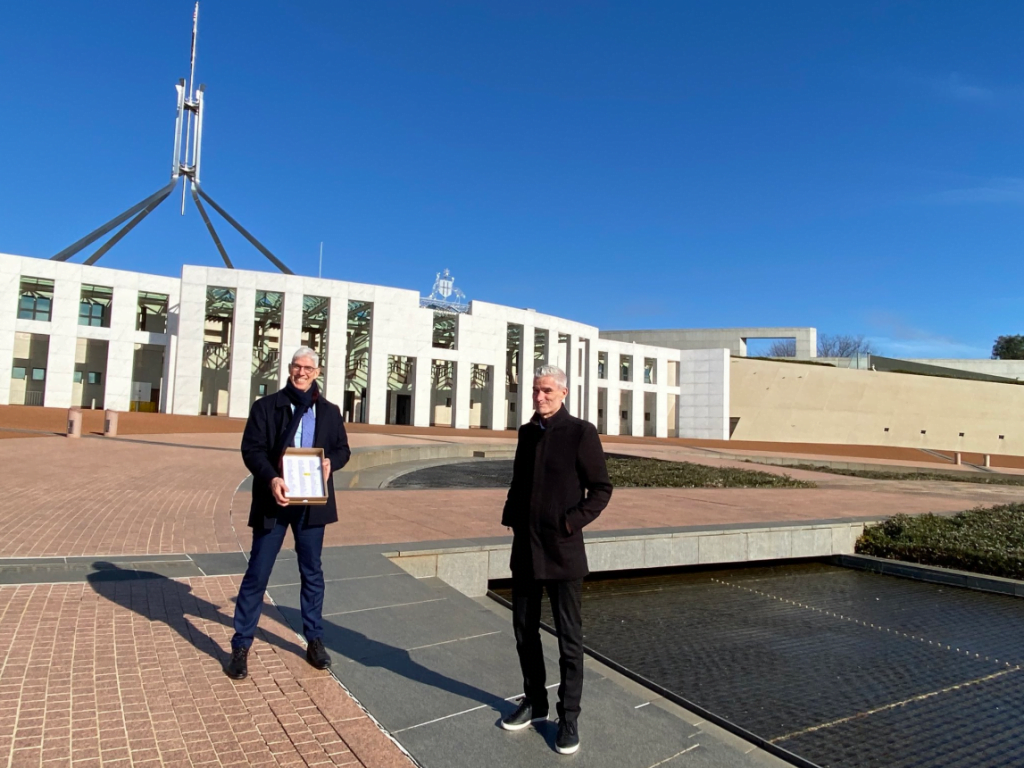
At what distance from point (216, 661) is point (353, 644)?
72cm

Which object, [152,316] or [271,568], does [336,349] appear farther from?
[271,568]

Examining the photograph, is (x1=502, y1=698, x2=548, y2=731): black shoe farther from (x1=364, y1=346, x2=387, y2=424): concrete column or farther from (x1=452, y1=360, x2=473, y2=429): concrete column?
(x1=452, y1=360, x2=473, y2=429): concrete column

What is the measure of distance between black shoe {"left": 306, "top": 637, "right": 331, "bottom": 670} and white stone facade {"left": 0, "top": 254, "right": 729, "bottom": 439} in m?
32.6

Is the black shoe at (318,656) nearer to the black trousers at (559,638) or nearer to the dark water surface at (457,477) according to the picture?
the black trousers at (559,638)

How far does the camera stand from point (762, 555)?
25.2 feet

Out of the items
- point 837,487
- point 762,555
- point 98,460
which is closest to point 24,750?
point 762,555

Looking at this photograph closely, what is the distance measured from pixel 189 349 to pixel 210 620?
3346cm

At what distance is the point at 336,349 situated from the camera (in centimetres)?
3659

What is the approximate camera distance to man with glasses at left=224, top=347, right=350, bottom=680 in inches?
137

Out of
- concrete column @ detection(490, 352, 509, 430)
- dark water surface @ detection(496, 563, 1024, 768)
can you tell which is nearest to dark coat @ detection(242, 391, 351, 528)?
dark water surface @ detection(496, 563, 1024, 768)

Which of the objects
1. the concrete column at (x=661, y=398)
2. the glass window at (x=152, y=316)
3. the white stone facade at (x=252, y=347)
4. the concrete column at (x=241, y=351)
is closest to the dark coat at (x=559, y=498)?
the white stone facade at (x=252, y=347)

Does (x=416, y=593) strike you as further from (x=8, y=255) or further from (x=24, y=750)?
(x=8, y=255)

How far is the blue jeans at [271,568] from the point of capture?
3430 millimetres

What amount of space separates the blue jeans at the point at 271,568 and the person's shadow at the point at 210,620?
0.25m
